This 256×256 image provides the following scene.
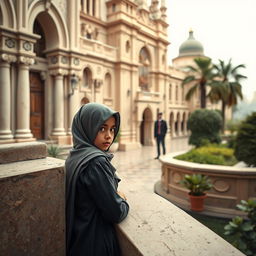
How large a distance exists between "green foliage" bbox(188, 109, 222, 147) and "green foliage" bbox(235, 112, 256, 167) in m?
4.13

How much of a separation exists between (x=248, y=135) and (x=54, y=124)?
9.44m

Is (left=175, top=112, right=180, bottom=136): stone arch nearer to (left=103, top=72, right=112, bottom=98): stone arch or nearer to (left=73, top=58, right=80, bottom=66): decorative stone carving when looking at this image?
(left=103, top=72, right=112, bottom=98): stone arch

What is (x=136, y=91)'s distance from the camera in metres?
19.4

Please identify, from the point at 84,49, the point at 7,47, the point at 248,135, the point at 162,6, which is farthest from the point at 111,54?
the point at 248,135

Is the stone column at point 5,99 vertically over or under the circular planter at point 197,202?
over

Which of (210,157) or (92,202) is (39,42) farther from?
(92,202)

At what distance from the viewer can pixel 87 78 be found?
15.9 metres

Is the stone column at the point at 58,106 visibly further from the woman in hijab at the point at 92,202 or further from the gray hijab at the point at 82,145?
the woman in hijab at the point at 92,202

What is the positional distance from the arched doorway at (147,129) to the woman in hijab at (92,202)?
19507 millimetres

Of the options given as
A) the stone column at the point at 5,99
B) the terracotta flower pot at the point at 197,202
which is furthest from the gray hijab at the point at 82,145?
Answer: the stone column at the point at 5,99

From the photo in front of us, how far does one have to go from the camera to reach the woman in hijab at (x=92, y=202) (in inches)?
61.0

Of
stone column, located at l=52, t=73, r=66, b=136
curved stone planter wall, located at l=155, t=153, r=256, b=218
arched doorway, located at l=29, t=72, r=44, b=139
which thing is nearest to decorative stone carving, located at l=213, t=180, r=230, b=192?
curved stone planter wall, located at l=155, t=153, r=256, b=218

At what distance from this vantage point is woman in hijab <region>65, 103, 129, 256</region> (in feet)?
5.08

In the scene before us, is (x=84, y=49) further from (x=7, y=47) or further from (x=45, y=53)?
(x=7, y=47)
